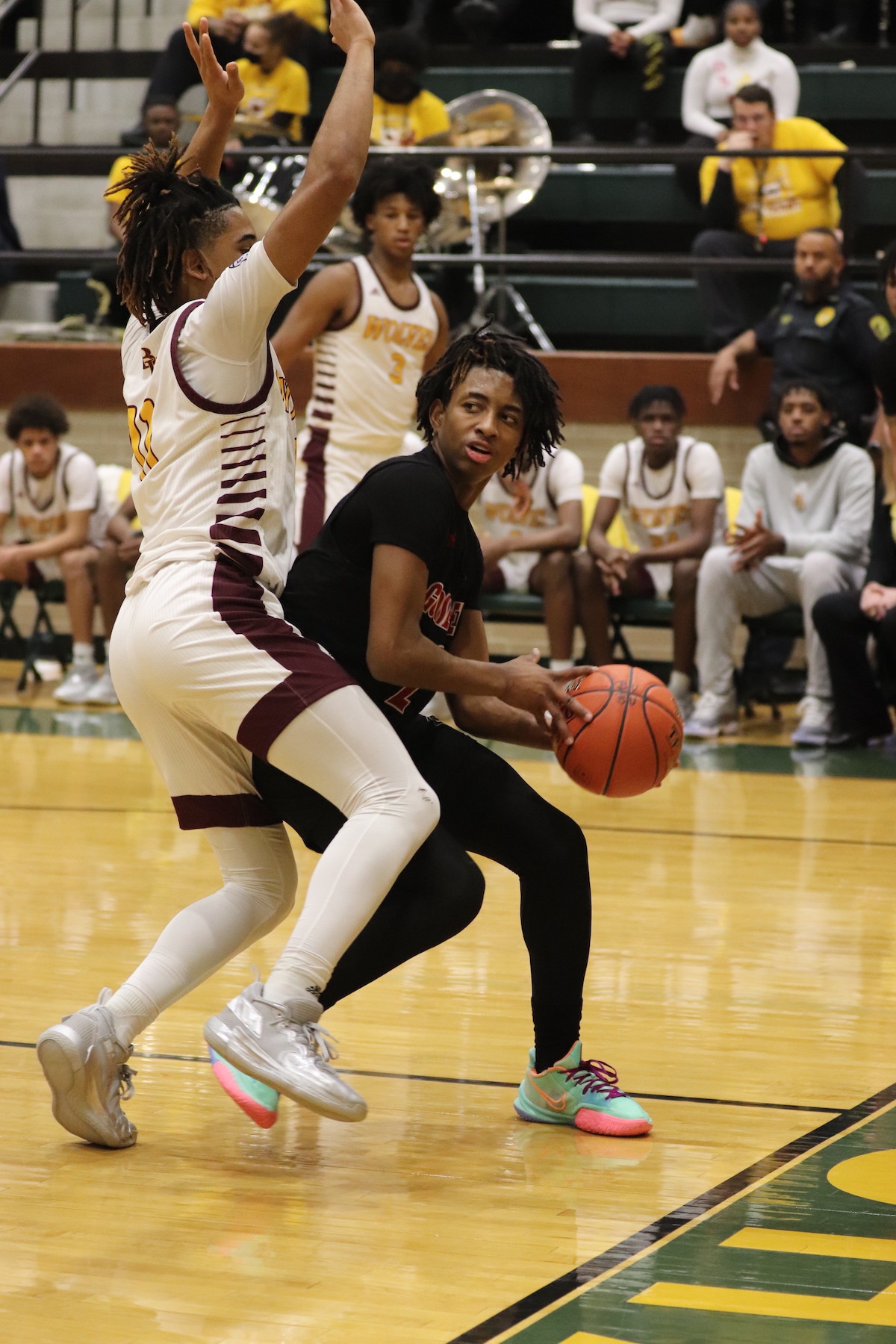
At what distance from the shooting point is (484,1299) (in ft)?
7.91

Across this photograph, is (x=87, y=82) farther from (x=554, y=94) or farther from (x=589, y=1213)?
(x=589, y=1213)

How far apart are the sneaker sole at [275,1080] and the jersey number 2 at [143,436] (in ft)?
3.20

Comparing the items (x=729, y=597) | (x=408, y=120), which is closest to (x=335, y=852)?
(x=729, y=597)

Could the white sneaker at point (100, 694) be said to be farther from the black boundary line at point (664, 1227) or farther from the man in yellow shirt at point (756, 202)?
the black boundary line at point (664, 1227)

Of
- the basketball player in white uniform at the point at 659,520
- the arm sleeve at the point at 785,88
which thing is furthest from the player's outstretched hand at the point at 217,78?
the arm sleeve at the point at 785,88

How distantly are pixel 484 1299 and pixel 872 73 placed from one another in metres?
10.7

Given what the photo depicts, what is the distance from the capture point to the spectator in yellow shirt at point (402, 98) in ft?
35.3

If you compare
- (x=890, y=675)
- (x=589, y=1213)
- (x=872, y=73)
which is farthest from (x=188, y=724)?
(x=872, y=73)

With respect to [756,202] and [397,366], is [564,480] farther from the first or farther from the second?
[756,202]

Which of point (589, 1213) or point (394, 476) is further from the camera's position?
point (394, 476)

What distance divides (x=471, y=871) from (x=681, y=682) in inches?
225

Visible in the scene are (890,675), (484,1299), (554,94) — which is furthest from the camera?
(554,94)

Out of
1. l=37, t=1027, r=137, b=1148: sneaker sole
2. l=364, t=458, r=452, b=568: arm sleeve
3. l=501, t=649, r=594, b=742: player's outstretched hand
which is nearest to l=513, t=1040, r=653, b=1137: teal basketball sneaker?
l=501, t=649, r=594, b=742: player's outstretched hand

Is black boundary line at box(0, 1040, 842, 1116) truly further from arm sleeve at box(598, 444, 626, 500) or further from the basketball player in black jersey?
arm sleeve at box(598, 444, 626, 500)
